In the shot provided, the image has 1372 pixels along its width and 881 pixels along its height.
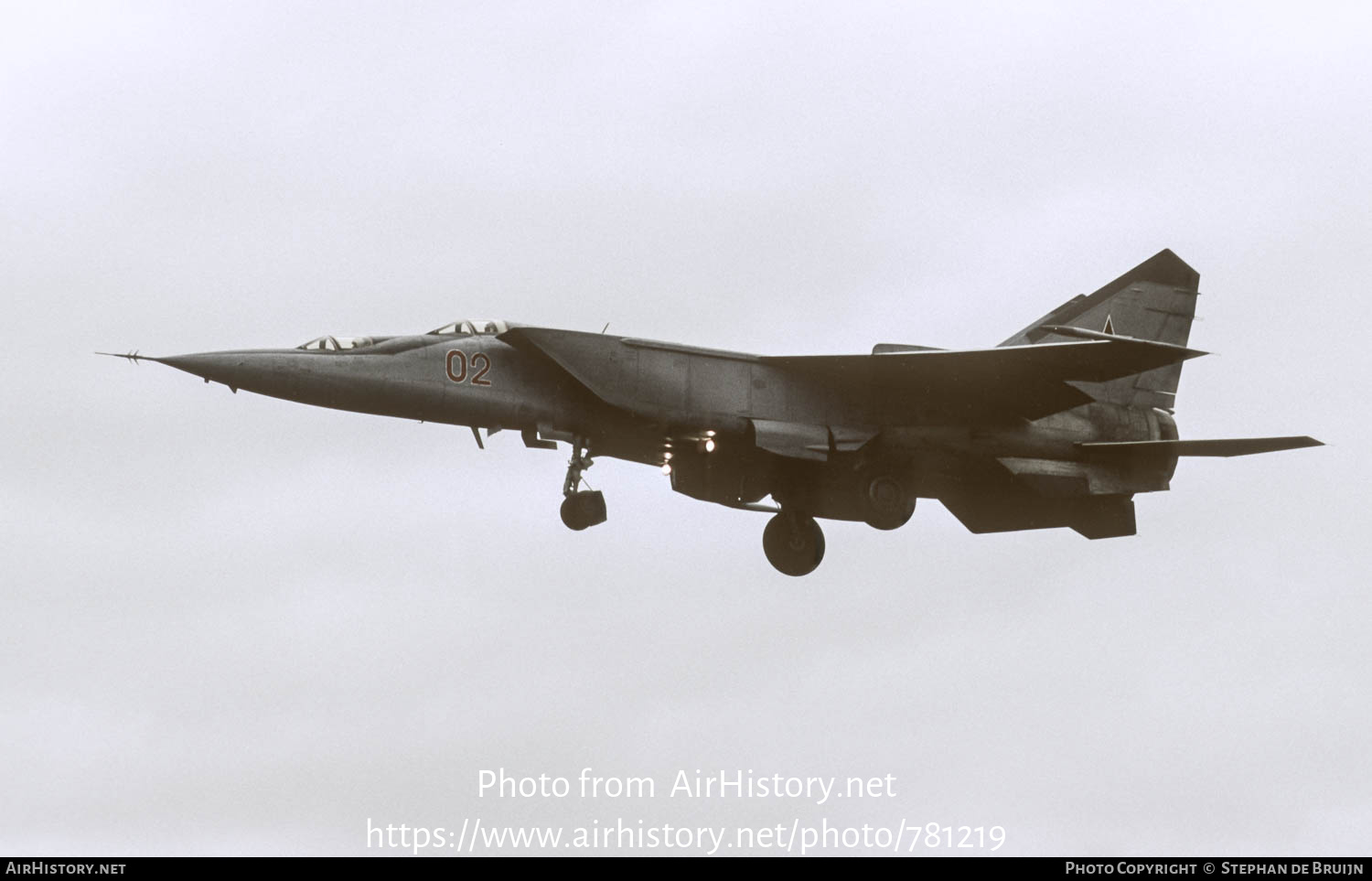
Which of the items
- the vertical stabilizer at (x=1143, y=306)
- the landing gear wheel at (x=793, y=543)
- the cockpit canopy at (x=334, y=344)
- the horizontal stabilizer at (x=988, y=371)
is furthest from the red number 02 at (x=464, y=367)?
the vertical stabilizer at (x=1143, y=306)

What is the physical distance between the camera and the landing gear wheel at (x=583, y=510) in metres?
29.8

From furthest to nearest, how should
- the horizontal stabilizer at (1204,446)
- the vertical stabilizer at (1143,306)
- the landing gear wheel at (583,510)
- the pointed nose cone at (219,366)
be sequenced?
the vertical stabilizer at (1143,306)
the horizontal stabilizer at (1204,446)
the landing gear wheel at (583,510)
the pointed nose cone at (219,366)

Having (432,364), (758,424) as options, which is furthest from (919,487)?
(432,364)

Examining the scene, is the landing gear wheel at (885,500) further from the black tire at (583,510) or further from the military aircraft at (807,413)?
the black tire at (583,510)

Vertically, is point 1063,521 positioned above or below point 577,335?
below

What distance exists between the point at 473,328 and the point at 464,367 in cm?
75

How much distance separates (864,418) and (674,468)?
3177mm

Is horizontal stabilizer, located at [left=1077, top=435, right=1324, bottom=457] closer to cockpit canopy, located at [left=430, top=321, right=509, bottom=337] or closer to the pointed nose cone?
cockpit canopy, located at [left=430, top=321, right=509, bottom=337]

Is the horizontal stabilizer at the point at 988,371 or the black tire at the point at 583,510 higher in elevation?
the horizontal stabilizer at the point at 988,371

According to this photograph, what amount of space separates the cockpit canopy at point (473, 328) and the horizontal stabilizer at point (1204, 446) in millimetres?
9966

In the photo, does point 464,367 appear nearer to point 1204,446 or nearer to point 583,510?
point 583,510

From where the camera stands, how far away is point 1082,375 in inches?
1205
